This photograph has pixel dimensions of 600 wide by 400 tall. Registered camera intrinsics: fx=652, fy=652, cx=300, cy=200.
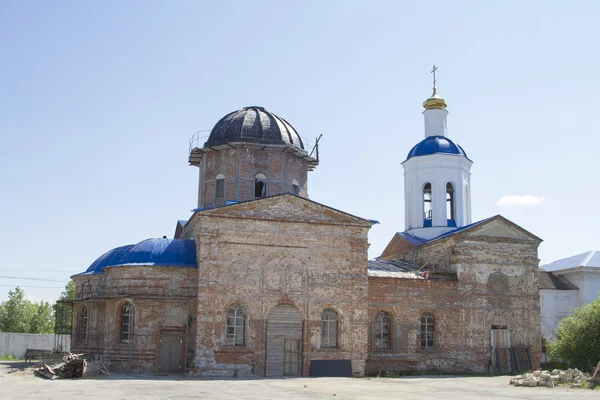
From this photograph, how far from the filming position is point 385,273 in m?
27.8

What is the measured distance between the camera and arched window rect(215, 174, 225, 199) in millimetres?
29442

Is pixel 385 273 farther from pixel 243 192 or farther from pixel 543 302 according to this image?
pixel 543 302

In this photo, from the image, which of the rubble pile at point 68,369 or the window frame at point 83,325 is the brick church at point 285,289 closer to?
the window frame at point 83,325

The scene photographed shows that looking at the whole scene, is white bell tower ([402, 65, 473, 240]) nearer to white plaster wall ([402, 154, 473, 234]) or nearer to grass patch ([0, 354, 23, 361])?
white plaster wall ([402, 154, 473, 234])

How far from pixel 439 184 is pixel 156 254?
14.1 metres

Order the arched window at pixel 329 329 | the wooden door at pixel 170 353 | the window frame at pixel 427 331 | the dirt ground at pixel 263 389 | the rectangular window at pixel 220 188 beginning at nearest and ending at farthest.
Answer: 1. the dirt ground at pixel 263 389
2. the wooden door at pixel 170 353
3. the arched window at pixel 329 329
4. the window frame at pixel 427 331
5. the rectangular window at pixel 220 188

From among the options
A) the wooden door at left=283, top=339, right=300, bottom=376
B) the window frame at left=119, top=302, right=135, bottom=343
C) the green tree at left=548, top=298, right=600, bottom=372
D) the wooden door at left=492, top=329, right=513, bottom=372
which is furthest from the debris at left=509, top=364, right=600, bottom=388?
the window frame at left=119, top=302, right=135, bottom=343

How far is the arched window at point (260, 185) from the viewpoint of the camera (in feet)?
95.8

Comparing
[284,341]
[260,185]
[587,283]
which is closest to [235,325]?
[284,341]

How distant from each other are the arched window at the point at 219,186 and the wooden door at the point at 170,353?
7345 millimetres

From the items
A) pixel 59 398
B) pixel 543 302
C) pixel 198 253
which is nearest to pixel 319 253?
pixel 198 253

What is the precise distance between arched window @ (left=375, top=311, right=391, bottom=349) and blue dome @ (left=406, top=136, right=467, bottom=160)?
8.80 meters

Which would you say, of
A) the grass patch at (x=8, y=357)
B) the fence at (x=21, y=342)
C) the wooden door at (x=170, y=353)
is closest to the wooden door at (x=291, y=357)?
the wooden door at (x=170, y=353)

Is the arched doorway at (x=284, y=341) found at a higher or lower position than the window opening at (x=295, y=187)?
lower
